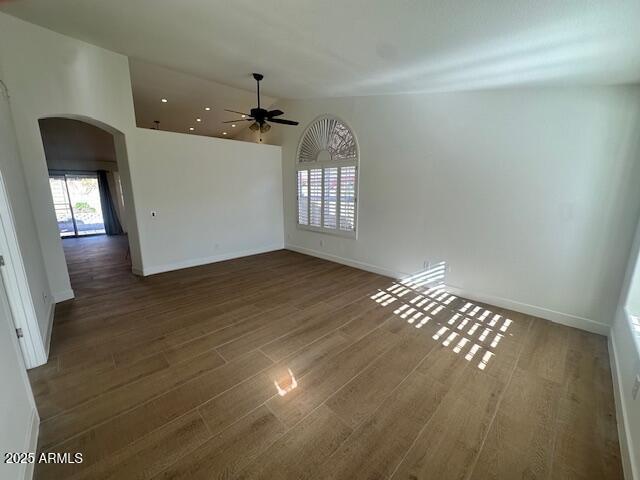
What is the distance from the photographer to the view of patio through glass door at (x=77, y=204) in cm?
881

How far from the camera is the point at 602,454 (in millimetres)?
1534

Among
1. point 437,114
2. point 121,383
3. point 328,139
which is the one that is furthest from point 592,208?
point 121,383

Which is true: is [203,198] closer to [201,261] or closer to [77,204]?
[201,261]

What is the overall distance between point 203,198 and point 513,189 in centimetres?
498

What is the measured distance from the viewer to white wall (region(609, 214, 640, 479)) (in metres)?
1.42

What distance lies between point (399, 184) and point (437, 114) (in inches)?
42.5

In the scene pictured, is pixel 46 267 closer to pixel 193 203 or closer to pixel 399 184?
pixel 193 203

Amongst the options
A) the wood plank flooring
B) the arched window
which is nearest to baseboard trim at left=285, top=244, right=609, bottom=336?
the wood plank flooring

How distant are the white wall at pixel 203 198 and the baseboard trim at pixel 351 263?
0.72 meters

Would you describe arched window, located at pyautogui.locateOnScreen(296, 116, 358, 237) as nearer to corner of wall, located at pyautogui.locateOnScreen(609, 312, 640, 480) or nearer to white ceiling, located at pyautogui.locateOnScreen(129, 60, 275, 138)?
white ceiling, located at pyautogui.locateOnScreen(129, 60, 275, 138)

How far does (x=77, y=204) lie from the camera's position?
9141 millimetres

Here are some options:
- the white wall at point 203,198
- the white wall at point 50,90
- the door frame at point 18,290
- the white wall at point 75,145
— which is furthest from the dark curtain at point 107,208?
the door frame at point 18,290

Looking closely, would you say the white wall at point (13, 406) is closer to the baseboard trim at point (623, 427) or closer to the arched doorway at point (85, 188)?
the baseboard trim at point (623, 427)

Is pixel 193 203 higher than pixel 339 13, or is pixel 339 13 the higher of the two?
pixel 339 13
